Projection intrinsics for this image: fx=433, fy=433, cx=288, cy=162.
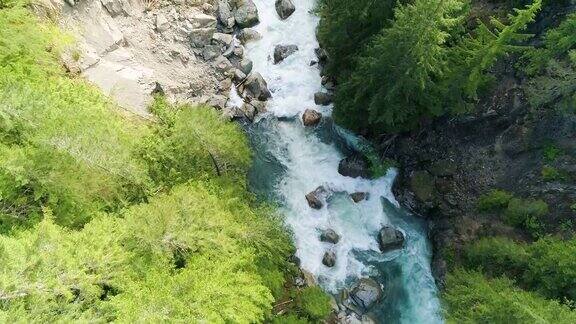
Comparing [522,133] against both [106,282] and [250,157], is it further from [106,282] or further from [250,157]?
[106,282]

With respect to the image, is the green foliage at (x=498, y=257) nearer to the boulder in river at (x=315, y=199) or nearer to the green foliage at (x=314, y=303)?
the green foliage at (x=314, y=303)

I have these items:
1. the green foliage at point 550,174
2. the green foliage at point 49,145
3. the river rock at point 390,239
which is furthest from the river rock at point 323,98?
the green foliage at point 550,174

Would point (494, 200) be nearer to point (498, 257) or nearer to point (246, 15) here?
point (498, 257)

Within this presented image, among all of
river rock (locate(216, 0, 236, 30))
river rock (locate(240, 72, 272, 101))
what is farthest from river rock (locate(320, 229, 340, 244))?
river rock (locate(216, 0, 236, 30))

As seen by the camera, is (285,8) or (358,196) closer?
(358,196)

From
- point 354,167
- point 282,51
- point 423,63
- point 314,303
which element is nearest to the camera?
point 423,63

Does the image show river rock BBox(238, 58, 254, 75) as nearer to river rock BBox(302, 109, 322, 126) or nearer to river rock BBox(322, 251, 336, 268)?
river rock BBox(302, 109, 322, 126)

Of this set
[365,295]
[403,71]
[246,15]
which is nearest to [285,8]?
[246,15]
